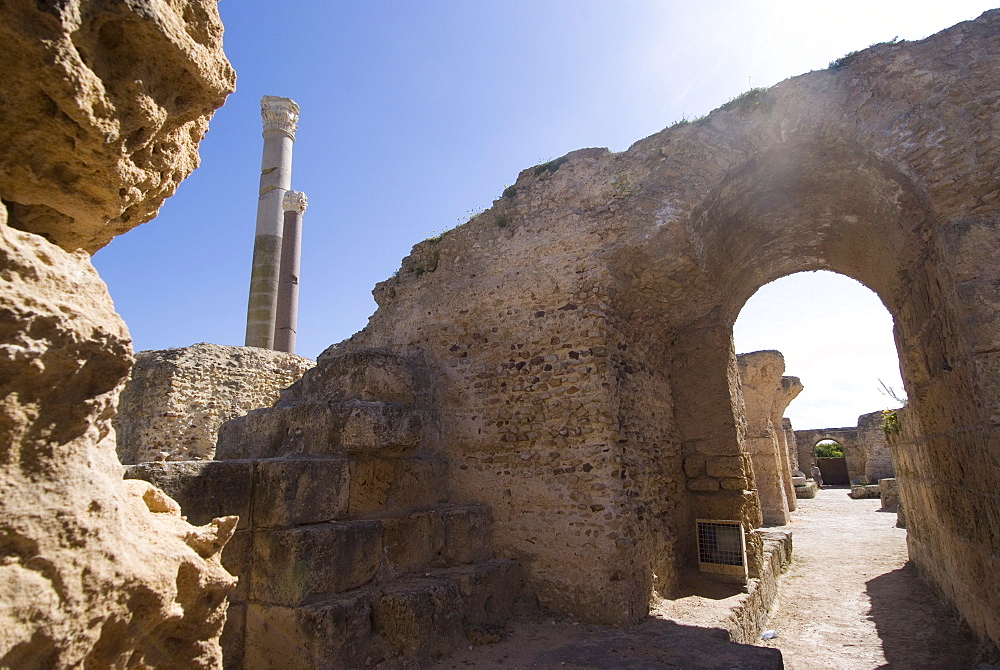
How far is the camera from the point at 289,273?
53.1ft

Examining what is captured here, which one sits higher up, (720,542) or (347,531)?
(347,531)

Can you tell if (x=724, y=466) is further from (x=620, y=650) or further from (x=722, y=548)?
(x=620, y=650)

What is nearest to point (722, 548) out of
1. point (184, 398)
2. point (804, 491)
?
point (184, 398)

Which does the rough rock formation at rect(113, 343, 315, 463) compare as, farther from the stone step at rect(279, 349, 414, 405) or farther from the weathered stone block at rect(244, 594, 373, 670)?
the weathered stone block at rect(244, 594, 373, 670)

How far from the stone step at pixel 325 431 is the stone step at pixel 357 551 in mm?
702

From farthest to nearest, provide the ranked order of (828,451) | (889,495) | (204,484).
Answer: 1. (828,451)
2. (889,495)
3. (204,484)

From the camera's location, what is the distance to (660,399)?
6.68m

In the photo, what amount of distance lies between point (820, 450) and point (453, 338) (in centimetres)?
3066

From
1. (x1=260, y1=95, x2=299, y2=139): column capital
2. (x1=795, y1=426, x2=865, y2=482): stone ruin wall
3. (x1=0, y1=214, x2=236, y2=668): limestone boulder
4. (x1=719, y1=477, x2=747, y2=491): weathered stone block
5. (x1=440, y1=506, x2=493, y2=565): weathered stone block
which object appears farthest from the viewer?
(x1=795, y1=426, x2=865, y2=482): stone ruin wall

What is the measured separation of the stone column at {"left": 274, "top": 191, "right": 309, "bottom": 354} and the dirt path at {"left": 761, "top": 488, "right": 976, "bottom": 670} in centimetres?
1320

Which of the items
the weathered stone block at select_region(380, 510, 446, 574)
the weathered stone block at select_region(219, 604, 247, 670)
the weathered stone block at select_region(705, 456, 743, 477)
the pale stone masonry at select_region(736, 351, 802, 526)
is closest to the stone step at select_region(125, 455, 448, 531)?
the weathered stone block at select_region(380, 510, 446, 574)

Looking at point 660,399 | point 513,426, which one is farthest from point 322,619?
point 660,399

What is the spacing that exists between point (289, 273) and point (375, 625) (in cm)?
1373

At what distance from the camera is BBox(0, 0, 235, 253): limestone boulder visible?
1396 millimetres
